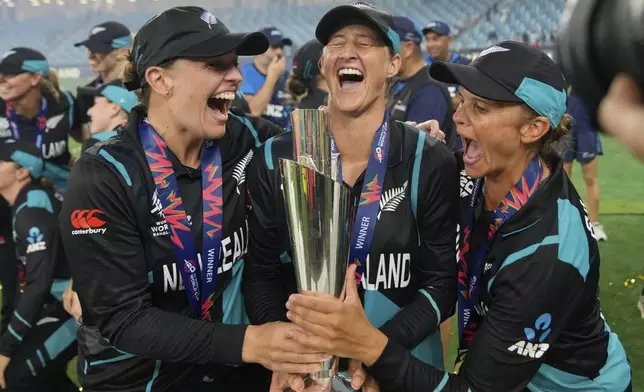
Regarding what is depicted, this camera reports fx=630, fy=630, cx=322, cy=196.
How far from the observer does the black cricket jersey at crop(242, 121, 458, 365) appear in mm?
1845

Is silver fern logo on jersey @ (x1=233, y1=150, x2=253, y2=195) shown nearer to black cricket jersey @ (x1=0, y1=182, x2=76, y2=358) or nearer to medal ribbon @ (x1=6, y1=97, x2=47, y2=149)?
black cricket jersey @ (x1=0, y1=182, x2=76, y2=358)

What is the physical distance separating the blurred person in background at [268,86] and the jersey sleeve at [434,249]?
4.27 m

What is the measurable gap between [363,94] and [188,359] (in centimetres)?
92

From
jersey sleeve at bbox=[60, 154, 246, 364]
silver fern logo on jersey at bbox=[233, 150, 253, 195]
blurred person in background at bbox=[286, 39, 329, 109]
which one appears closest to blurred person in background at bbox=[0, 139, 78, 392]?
jersey sleeve at bbox=[60, 154, 246, 364]

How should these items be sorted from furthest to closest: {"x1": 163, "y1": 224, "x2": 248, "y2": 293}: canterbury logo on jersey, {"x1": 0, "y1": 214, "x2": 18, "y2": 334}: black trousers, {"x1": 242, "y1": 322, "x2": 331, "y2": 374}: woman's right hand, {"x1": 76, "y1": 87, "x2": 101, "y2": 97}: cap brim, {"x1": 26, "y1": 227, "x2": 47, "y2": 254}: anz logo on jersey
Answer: {"x1": 76, "y1": 87, "x2": 101, "y2": 97}: cap brim < {"x1": 0, "y1": 214, "x2": 18, "y2": 334}: black trousers < {"x1": 26, "y1": 227, "x2": 47, "y2": 254}: anz logo on jersey < {"x1": 163, "y1": 224, "x2": 248, "y2": 293}: canterbury logo on jersey < {"x1": 242, "y1": 322, "x2": 331, "y2": 374}: woman's right hand

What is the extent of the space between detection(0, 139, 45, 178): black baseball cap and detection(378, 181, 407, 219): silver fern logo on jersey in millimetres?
2218

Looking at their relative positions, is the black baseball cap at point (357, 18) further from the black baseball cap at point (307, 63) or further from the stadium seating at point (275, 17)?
the stadium seating at point (275, 17)

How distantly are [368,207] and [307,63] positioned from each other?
11.0 ft

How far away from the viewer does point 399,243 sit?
184 cm

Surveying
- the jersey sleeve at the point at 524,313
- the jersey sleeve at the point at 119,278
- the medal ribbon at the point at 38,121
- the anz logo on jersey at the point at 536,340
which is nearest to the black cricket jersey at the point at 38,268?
the medal ribbon at the point at 38,121

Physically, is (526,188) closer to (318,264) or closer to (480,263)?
(480,263)

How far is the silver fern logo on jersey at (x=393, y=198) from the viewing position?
184cm

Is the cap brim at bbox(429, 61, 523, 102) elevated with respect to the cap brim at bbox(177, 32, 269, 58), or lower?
lower

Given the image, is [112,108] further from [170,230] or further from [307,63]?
[307,63]
